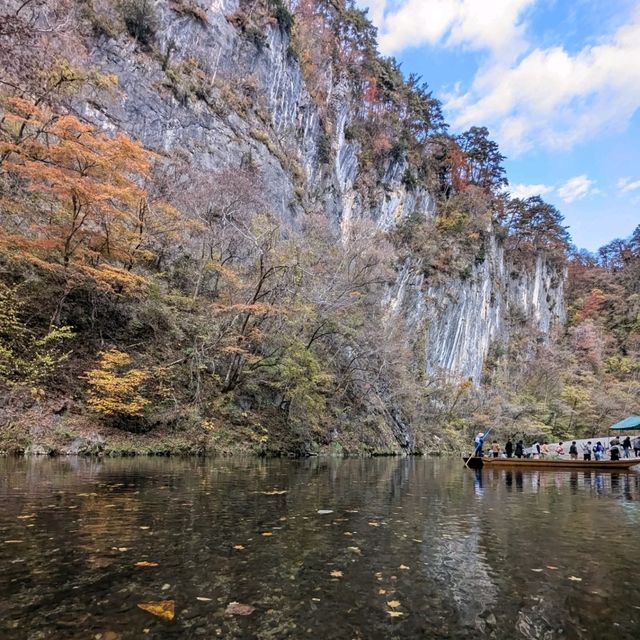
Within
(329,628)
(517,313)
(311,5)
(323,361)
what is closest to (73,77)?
(323,361)

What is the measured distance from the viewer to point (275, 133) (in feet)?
124

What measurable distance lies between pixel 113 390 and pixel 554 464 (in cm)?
1701

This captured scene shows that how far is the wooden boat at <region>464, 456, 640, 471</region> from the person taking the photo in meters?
19.1

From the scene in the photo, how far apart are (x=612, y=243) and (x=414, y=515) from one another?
8614 cm

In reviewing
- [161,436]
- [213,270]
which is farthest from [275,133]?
[161,436]

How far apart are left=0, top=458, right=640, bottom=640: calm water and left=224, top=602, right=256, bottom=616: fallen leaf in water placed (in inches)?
1.9

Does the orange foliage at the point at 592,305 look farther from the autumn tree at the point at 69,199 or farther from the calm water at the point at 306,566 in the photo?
the calm water at the point at 306,566

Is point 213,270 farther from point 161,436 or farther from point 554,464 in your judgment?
point 554,464

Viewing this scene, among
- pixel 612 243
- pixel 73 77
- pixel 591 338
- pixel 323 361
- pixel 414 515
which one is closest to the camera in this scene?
pixel 414 515

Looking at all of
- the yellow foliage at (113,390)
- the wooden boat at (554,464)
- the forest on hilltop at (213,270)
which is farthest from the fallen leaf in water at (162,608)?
the wooden boat at (554,464)

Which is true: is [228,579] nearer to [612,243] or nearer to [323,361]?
[323,361]

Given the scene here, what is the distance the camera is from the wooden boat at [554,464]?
19109mm

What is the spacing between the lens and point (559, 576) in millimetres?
4363

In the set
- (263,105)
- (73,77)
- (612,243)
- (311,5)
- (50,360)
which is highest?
(311,5)
